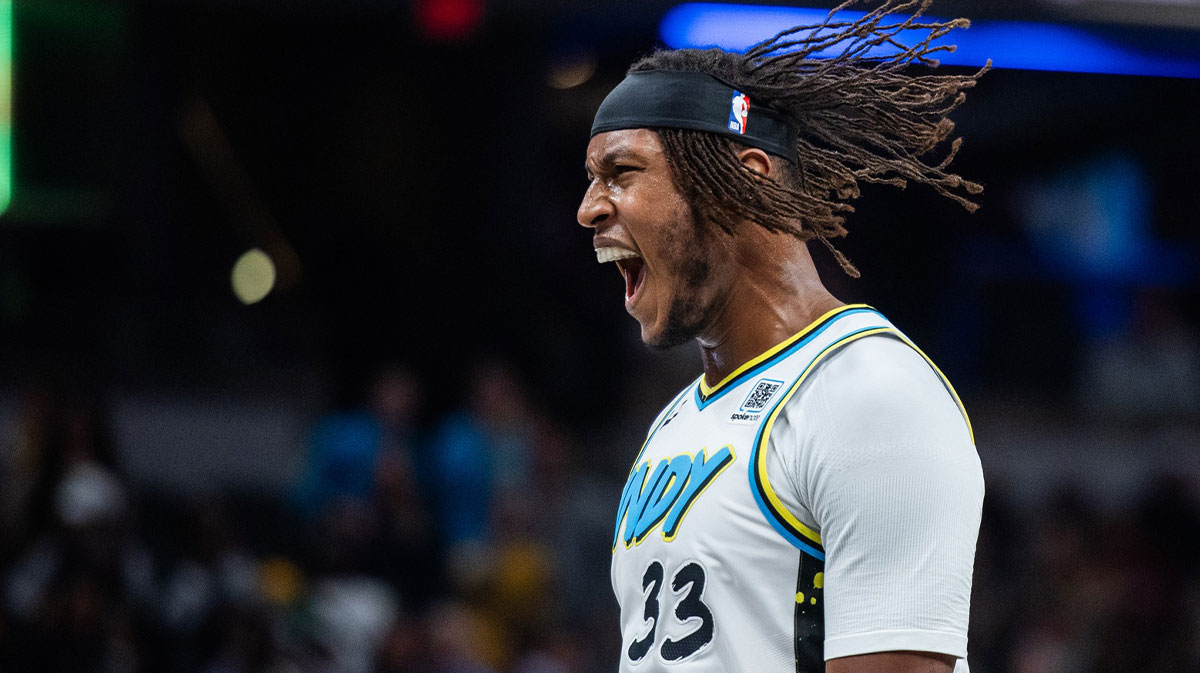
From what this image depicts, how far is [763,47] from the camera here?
2.28m

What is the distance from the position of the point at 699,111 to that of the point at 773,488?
2.06ft

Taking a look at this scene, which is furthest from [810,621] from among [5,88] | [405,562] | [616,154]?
[5,88]

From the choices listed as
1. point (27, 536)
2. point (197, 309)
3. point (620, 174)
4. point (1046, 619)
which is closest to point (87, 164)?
point (197, 309)

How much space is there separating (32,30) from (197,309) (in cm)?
296

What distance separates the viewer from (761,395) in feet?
6.73

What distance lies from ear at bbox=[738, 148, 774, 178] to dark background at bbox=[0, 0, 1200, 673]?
5.56ft

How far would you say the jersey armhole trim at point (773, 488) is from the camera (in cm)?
190

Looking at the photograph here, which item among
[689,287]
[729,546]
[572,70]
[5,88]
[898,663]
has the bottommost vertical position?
[898,663]

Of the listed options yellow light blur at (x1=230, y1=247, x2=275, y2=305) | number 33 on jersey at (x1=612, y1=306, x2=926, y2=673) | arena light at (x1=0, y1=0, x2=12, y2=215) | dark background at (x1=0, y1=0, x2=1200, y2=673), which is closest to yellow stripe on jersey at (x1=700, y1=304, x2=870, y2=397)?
number 33 on jersey at (x1=612, y1=306, x2=926, y2=673)

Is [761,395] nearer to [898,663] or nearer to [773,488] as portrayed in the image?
[773,488]

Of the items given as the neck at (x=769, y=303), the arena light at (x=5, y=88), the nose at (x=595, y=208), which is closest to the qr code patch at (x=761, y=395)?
the neck at (x=769, y=303)

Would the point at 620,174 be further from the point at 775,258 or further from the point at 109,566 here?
the point at 109,566

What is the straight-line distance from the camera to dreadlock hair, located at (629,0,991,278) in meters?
2.14

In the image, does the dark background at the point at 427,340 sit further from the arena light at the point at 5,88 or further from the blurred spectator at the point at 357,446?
the arena light at the point at 5,88
